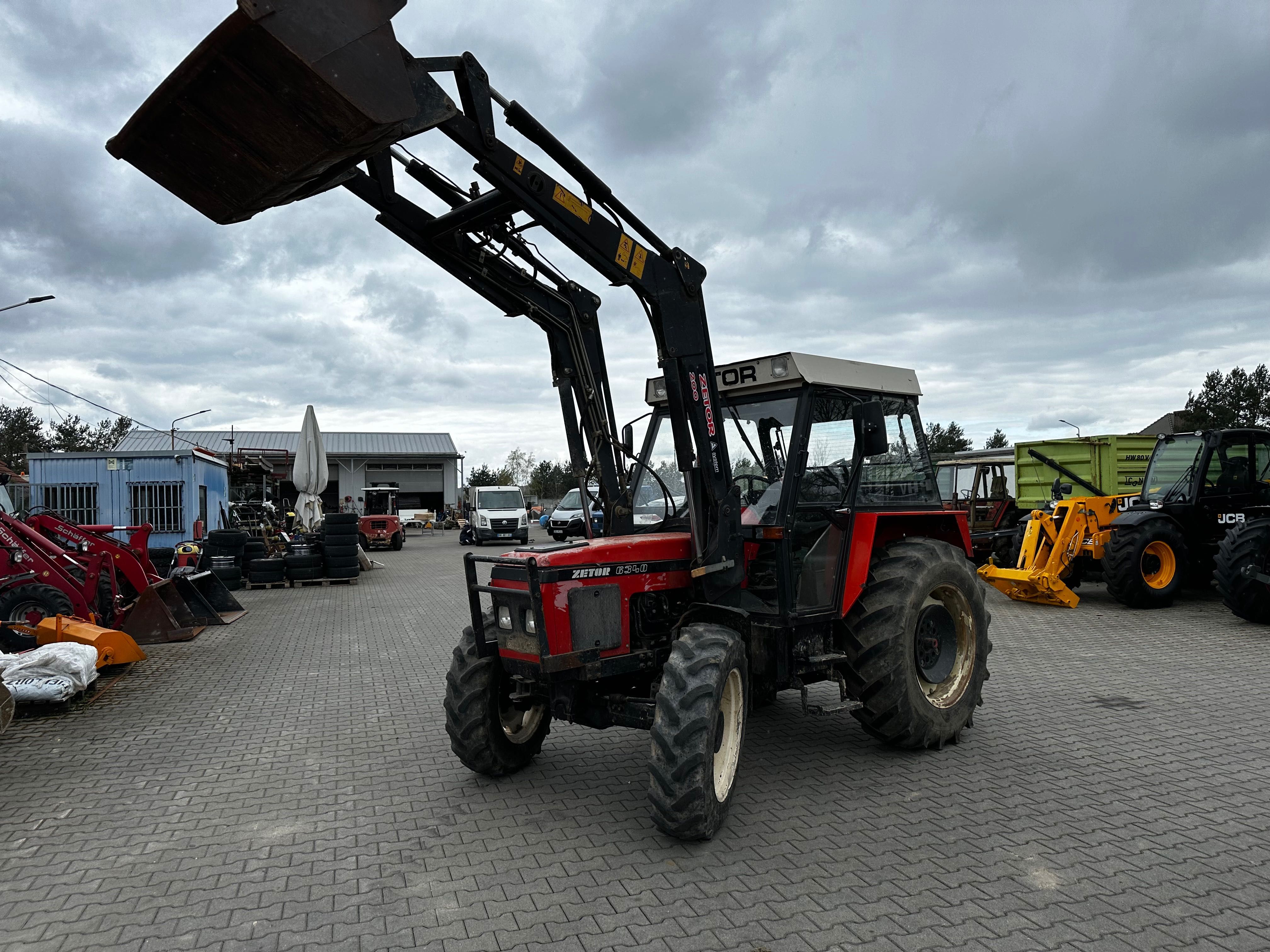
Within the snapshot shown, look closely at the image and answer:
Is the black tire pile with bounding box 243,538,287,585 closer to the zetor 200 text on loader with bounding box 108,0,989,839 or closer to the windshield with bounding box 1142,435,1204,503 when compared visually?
the zetor 200 text on loader with bounding box 108,0,989,839

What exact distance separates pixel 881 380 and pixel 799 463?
1.10m

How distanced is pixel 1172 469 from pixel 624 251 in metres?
10.8

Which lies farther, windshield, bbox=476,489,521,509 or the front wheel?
windshield, bbox=476,489,521,509

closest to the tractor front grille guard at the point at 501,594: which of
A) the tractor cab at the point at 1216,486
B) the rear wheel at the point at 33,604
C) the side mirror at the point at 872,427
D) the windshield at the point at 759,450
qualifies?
the windshield at the point at 759,450

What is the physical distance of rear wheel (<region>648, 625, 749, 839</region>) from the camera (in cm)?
372

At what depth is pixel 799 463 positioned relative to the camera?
5027 millimetres

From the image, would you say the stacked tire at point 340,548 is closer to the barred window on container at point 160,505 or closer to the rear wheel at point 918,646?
the barred window on container at point 160,505

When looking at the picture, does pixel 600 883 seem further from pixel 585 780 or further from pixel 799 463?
pixel 799 463

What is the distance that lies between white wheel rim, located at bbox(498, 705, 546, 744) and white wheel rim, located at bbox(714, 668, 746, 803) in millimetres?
1192

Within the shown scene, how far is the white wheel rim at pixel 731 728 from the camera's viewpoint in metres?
4.13

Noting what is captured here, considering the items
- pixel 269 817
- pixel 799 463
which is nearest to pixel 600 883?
pixel 269 817

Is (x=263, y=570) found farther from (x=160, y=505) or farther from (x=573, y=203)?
(x=573, y=203)

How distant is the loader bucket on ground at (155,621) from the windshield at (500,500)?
62.9 feet

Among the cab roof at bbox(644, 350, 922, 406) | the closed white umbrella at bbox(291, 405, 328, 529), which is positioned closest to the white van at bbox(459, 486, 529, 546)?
the closed white umbrella at bbox(291, 405, 328, 529)
